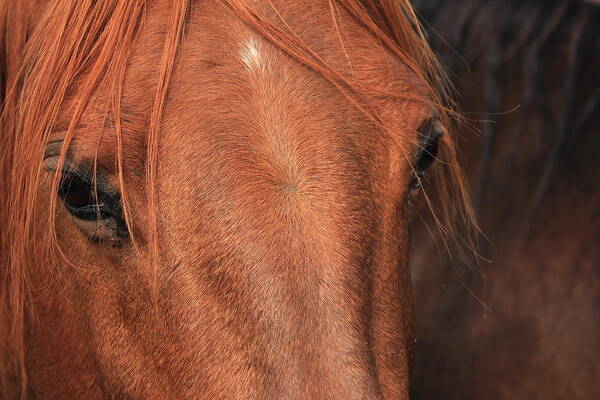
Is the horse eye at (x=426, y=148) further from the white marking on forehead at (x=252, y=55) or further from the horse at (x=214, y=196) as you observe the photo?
the white marking on forehead at (x=252, y=55)

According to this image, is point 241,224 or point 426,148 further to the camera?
point 426,148

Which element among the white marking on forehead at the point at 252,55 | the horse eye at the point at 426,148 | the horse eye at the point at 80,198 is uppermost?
the white marking on forehead at the point at 252,55

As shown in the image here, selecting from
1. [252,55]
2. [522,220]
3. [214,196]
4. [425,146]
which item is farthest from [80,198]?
[522,220]

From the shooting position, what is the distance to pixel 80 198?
158cm

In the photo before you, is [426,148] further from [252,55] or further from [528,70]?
[528,70]

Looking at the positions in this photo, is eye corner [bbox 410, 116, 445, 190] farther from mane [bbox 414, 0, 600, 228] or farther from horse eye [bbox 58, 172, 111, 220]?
mane [bbox 414, 0, 600, 228]

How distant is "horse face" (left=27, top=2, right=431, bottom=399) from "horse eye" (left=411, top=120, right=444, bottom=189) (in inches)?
1.8

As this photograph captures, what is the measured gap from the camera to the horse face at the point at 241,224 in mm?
1376

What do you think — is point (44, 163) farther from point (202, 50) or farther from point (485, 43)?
point (485, 43)

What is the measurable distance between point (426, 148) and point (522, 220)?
1.24m

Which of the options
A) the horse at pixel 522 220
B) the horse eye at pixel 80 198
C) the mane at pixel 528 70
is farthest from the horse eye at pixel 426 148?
the mane at pixel 528 70

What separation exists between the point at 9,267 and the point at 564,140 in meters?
2.02

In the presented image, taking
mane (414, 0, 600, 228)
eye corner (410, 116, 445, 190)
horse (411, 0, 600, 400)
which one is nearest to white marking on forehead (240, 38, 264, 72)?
eye corner (410, 116, 445, 190)

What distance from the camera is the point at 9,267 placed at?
189 cm
